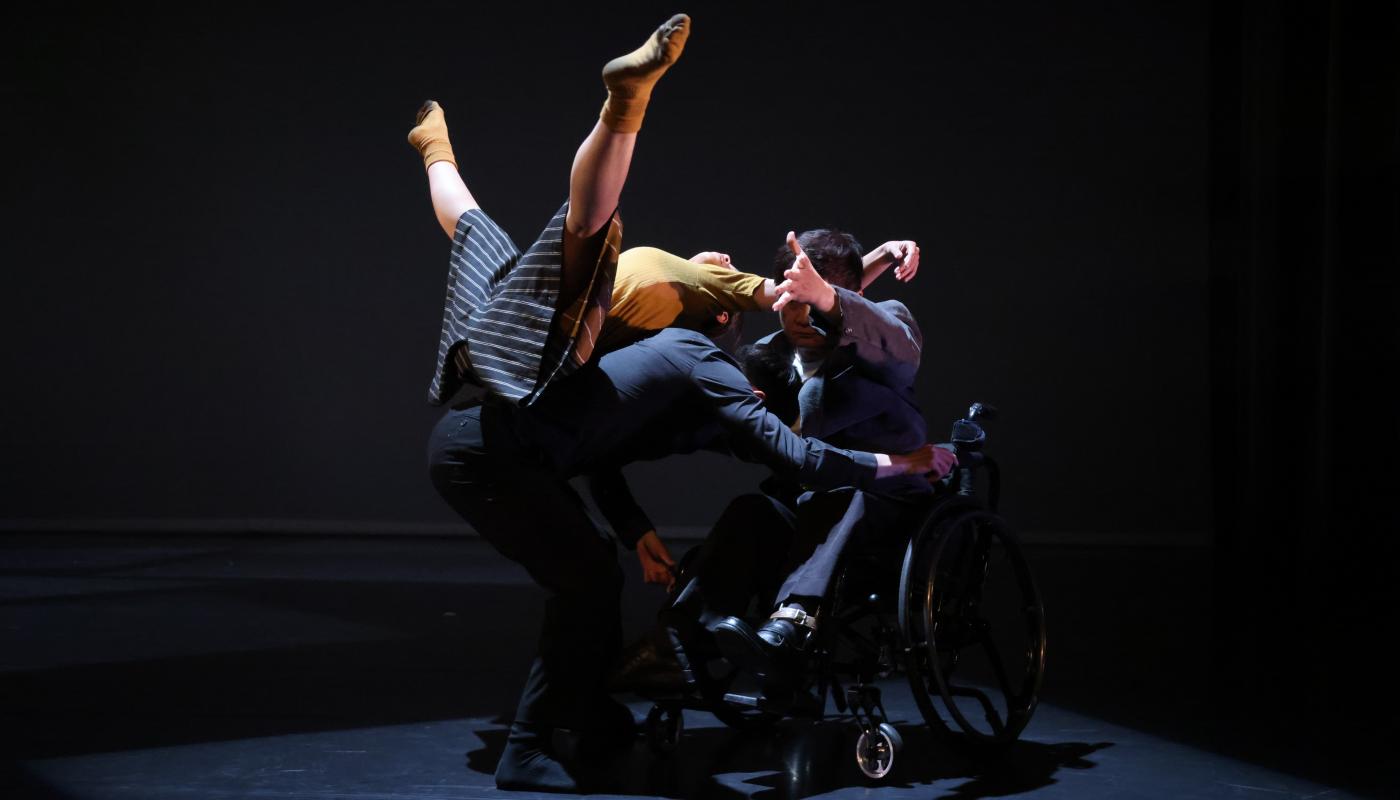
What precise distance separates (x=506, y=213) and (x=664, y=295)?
412cm

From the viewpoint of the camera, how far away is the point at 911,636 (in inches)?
91.4

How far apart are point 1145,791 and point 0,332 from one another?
20.0 feet

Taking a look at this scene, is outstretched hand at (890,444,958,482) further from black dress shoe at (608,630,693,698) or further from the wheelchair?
black dress shoe at (608,630,693,698)

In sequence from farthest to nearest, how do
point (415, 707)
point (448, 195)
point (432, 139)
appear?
point (415, 707) < point (432, 139) < point (448, 195)

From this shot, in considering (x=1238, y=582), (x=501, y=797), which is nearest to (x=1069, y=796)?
(x=501, y=797)

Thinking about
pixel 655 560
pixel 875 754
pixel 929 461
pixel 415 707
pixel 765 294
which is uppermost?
pixel 765 294

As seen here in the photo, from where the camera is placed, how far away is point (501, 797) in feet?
7.47

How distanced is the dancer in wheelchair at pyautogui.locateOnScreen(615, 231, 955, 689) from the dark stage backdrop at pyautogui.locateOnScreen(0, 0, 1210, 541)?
12.2ft

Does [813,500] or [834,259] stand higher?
[834,259]

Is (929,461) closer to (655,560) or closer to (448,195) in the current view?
(655,560)

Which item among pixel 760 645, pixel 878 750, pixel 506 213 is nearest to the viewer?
pixel 760 645

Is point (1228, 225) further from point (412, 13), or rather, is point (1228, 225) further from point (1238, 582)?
point (412, 13)

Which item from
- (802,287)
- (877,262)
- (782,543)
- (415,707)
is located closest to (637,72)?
(802,287)

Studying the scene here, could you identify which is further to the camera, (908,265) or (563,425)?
(908,265)
